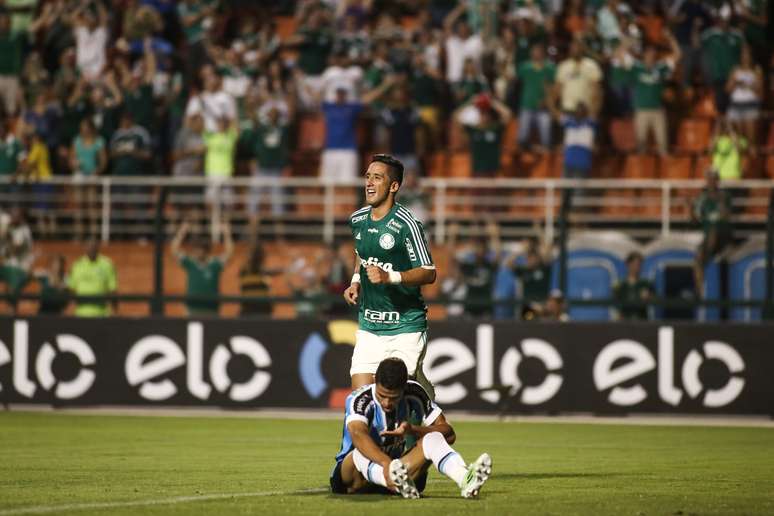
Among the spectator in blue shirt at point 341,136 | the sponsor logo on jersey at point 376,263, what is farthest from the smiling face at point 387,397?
the spectator in blue shirt at point 341,136

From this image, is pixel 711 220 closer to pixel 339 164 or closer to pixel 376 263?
pixel 339 164

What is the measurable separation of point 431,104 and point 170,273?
16.6 ft

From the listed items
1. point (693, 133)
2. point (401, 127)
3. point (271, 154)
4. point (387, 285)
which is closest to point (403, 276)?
point (387, 285)

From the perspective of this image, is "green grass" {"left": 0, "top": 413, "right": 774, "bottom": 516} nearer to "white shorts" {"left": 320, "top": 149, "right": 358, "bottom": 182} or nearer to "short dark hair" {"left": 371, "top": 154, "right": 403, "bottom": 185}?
"short dark hair" {"left": 371, "top": 154, "right": 403, "bottom": 185}

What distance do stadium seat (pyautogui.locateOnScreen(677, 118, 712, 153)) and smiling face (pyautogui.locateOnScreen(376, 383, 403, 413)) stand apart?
14.8m

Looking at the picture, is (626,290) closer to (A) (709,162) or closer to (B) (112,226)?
(A) (709,162)

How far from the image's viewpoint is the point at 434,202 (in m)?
22.5

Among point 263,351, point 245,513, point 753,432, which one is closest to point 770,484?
point 245,513

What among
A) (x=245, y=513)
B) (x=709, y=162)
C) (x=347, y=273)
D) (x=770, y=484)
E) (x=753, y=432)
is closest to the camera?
(x=245, y=513)

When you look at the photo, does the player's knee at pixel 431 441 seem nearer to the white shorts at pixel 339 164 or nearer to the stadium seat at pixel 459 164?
the white shorts at pixel 339 164

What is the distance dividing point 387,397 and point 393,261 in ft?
4.17

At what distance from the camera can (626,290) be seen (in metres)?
20.0

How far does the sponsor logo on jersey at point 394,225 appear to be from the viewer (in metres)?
10.3

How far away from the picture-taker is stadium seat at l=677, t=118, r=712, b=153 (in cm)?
2347
